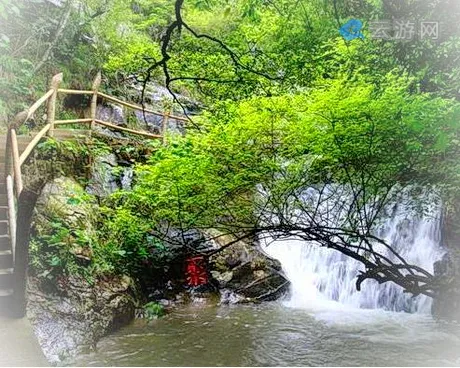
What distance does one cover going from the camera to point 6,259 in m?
2.60

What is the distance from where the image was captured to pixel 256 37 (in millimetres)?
3852

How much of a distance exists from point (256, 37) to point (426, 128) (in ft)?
6.38

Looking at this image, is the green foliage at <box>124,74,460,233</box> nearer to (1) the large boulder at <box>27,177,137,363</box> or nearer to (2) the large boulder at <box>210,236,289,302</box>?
(1) the large boulder at <box>27,177,137,363</box>

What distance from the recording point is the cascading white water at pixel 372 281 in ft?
13.0

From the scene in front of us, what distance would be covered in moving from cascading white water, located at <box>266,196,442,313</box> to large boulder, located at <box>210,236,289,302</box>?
18 cm

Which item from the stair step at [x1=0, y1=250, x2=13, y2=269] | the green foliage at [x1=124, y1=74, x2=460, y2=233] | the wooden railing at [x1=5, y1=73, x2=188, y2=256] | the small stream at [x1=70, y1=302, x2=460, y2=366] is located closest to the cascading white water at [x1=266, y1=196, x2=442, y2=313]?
the small stream at [x1=70, y1=302, x2=460, y2=366]

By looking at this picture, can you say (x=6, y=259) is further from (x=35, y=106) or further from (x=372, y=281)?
(x=372, y=281)

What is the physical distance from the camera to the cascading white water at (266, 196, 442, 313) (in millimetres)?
3957

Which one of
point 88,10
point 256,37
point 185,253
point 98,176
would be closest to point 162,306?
point 185,253

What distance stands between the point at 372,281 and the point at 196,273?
5.92ft

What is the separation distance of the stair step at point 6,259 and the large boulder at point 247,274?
234cm

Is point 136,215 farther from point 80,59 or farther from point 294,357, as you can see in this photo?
point 80,59

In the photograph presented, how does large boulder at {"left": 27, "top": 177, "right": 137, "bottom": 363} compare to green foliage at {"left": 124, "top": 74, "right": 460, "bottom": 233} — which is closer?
green foliage at {"left": 124, "top": 74, "right": 460, "bottom": 233}

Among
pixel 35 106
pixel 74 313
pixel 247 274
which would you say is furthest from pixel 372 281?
pixel 35 106
